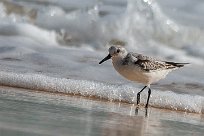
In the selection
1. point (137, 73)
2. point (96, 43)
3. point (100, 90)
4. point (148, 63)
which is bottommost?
point (100, 90)

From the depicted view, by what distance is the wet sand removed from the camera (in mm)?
4691

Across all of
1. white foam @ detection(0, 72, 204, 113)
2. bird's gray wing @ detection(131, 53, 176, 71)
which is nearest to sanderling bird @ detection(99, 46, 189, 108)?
bird's gray wing @ detection(131, 53, 176, 71)

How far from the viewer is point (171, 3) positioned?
12.4m

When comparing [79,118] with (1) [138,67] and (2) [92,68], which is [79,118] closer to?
(1) [138,67]

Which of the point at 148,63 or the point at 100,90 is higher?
the point at 148,63

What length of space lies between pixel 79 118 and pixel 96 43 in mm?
5479

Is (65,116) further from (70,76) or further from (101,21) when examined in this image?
(101,21)

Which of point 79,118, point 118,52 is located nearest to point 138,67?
point 118,52

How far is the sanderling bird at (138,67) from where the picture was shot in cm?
682

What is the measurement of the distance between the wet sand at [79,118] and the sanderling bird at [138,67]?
29 centimetres

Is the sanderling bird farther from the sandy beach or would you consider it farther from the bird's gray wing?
the sandy beach

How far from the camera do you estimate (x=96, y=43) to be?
1074cm

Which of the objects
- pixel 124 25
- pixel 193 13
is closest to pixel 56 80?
pixel 124 25

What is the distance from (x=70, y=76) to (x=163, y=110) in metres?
1.32
